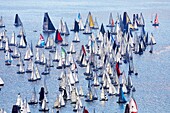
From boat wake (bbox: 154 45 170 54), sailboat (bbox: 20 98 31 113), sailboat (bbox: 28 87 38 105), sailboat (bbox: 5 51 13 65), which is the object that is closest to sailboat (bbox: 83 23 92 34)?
boat wake (bbox: 154 45 170 54)

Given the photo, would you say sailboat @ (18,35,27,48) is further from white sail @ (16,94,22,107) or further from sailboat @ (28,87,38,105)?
white sail @ (16,94,22,107)

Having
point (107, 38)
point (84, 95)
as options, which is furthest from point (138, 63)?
point (84, 95)

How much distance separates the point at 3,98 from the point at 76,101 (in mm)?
13845

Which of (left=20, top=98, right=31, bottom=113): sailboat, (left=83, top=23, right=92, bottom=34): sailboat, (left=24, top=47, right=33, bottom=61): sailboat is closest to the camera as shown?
(left=20, top=98, right=31, bottom=113): sailboat

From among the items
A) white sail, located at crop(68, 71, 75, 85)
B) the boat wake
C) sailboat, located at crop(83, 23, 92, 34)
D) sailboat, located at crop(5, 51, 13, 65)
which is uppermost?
sailboat, located at crop(83, 23, 92, 34)

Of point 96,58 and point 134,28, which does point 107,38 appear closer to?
point 96,58

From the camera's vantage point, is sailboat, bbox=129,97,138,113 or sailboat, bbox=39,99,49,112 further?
sailboat, bbox=39,99,49,112

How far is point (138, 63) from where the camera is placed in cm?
15138

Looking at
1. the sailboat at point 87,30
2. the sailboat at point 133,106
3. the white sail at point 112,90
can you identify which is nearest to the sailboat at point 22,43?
the sailboat at point 87,30

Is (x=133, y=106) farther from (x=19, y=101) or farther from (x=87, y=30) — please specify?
(x=87, y=30)

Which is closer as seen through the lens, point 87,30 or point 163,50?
point 163,50

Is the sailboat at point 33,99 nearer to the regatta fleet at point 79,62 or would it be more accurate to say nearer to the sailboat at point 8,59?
the regatta fleet at point 79,62

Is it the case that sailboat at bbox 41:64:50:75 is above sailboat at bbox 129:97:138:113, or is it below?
above

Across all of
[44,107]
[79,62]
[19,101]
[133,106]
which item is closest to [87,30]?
[79,62]
